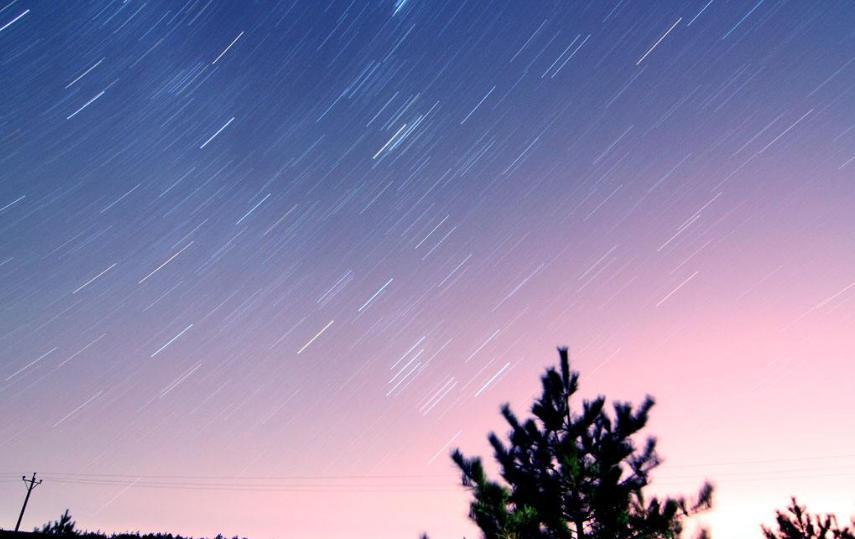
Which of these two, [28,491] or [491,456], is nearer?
[491,456]

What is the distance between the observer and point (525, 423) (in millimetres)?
11180

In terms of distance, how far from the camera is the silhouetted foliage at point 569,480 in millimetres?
9141

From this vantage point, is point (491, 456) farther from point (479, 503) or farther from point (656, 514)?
point (656, 514)

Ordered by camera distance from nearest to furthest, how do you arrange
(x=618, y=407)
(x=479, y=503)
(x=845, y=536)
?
(x=479, y=503)
(x=618, y=407)
(x=845, y=536)

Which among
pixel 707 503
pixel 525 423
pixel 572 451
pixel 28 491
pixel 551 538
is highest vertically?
pixel 28 491

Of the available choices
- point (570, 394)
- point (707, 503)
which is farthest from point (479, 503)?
point (707, 503)

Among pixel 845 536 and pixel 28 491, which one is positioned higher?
pixel 28 491

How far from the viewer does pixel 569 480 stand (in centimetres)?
967

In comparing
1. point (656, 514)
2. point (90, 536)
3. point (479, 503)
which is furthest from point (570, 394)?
point (90, 536)

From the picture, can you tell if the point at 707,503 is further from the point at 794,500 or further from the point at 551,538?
the point at 794,500

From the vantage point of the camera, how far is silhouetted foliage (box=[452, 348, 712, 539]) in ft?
30.0

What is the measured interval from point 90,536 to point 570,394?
13.2 meters

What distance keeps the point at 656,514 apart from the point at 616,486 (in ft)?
2.79

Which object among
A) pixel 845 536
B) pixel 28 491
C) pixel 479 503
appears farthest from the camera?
pixel 28 491
